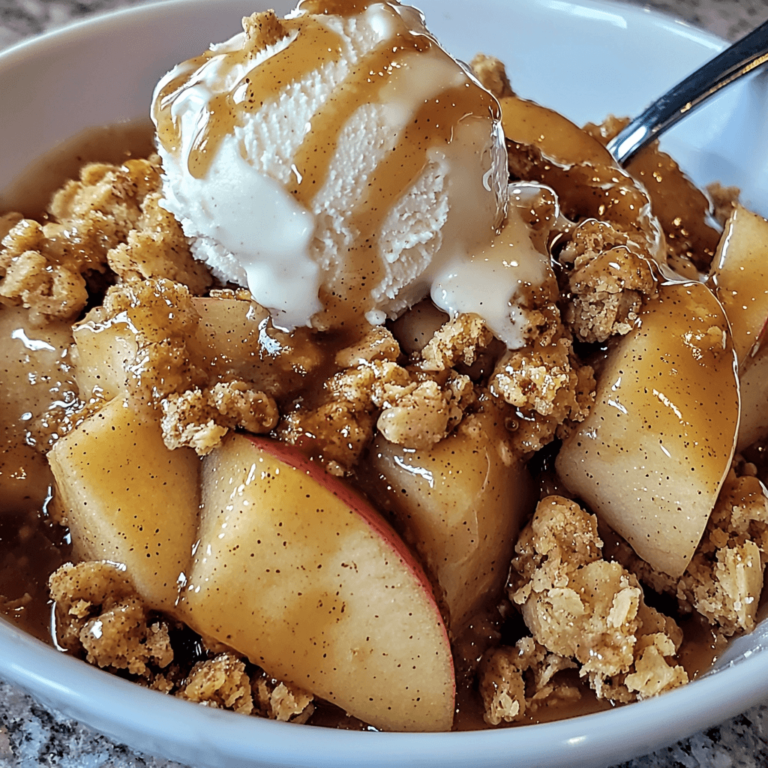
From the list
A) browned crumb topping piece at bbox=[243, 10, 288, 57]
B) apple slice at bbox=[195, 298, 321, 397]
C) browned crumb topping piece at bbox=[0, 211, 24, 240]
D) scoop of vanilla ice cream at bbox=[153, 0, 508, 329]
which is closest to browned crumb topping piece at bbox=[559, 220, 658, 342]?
scoop of vanilla ice cream at bbox=[153, 0, 508, 329]

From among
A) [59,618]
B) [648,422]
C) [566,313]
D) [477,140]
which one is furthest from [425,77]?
[59,618]

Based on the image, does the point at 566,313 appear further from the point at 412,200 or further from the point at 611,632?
the point at 611,632

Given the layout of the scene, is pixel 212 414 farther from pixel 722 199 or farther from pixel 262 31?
pixel 722 199

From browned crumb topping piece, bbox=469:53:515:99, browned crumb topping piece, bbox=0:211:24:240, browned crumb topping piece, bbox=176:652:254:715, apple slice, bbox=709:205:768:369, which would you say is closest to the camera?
browned crumb topping piece, bbox=176:652:254:715

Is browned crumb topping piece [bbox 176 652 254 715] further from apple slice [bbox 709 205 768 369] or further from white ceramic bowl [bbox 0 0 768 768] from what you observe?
apple slice [bbox 709 205 768 369]

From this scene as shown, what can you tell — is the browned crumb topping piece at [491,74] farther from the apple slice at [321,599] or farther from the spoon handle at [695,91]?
the apple slice at [321,599]

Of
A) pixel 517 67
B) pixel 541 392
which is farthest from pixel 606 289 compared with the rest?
pixel 517 67

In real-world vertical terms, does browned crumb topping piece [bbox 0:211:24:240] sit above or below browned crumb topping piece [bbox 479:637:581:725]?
below
